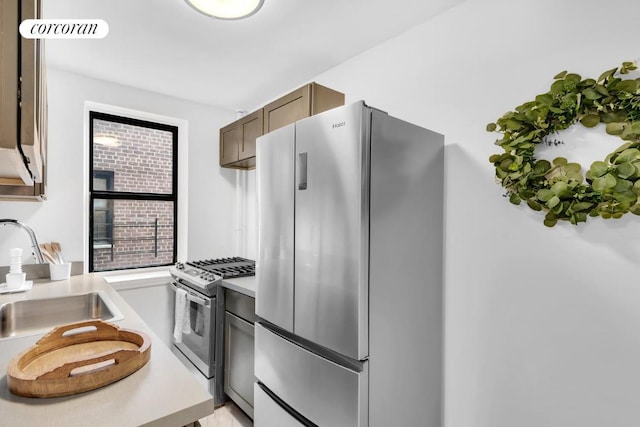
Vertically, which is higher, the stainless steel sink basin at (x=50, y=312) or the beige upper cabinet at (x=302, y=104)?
the beige upper cabinet at (x=302, y=104)

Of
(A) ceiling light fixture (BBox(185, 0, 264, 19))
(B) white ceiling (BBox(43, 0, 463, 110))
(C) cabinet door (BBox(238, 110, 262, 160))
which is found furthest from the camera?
(C) cabinet door (BBox(238, 110, 262, 160))

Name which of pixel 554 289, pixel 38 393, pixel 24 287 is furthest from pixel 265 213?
pixel 24 287

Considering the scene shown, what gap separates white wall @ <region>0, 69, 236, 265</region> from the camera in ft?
8.16

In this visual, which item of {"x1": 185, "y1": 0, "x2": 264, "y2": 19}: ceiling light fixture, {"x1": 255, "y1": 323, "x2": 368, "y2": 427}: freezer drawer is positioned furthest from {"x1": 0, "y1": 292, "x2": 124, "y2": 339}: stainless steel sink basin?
{"x1": 185, "y1": 0, "x2": 264, "y2": 19}: ceiling light fixture

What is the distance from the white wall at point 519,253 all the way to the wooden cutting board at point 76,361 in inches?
59.4

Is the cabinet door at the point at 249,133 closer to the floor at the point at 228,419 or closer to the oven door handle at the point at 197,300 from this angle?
the oven door handle at the point at 197,300

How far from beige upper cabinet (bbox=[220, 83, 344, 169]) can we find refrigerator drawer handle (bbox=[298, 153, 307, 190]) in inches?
27.0

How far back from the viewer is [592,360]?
50.4 inches

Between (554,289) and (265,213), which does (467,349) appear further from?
(265,213)

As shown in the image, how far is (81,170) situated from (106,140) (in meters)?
0.41

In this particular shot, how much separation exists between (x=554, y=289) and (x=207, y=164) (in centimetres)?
307

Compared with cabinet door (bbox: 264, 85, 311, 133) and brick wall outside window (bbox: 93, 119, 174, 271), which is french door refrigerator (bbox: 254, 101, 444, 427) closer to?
cabinet door (bbox: 264, 85, 311, 133)

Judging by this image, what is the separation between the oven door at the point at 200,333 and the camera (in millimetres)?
2379

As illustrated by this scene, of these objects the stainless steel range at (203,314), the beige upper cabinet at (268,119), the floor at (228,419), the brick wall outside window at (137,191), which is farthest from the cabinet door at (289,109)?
the floor at (228,419)
